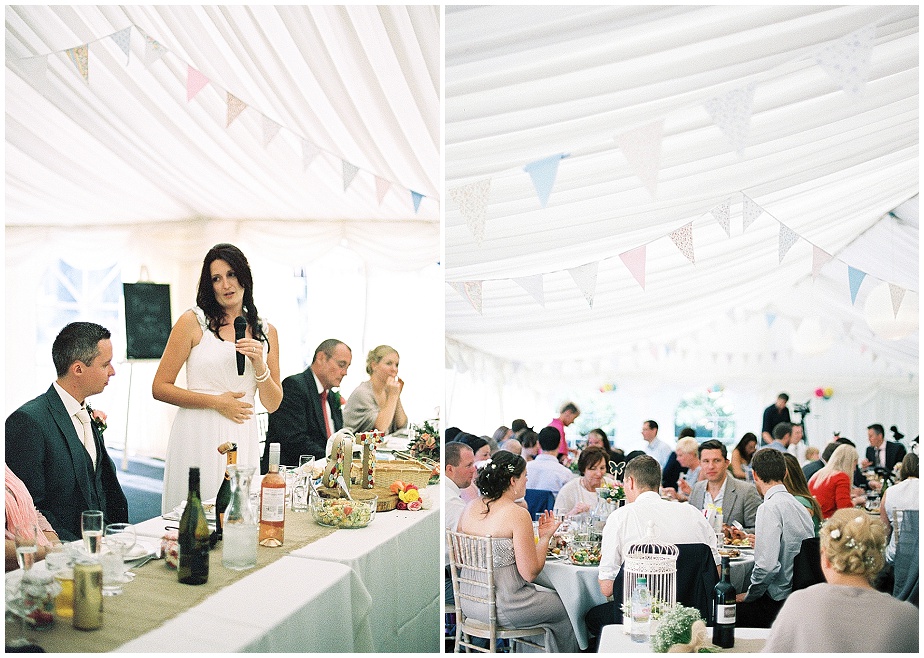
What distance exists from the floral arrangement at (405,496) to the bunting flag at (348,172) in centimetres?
119

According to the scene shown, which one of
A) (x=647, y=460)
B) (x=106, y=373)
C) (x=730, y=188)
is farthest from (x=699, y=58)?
(x=106, y=373)

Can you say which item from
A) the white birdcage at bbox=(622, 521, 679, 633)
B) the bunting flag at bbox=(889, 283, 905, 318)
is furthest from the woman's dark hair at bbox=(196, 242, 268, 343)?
the bunting flag at bbox=(889, 283, 905, 318)

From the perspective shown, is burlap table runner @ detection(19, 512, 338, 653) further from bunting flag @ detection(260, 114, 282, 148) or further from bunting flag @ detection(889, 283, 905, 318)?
bunting flag @ detection(889, 283, 905, 318)

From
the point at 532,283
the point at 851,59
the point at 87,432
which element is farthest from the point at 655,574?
the point at 87,432

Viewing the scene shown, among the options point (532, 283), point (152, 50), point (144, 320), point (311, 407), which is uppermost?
point (152, 50)

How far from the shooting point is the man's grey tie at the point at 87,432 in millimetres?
2961

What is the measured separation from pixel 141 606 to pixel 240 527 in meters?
0.37

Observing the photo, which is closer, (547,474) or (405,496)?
(405,496)

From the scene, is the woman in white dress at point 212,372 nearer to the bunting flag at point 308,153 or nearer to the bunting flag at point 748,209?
the bunting flag at point 308,153

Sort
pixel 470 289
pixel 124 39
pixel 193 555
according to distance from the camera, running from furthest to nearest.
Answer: pixel 470 289, pixel 124 39, pixel 193 555

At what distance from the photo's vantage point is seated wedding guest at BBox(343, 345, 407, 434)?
10.3 ft

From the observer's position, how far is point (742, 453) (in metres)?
6.72

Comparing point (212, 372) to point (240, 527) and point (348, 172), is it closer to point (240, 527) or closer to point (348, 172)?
point (240, 527)

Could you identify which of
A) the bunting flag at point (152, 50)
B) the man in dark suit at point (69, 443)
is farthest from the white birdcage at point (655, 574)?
the bunting flag at point (152, 50)
